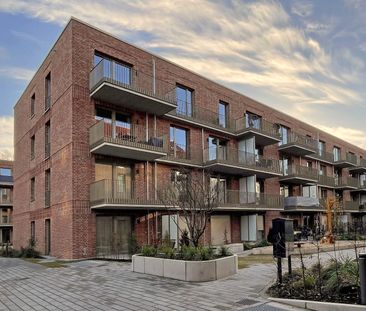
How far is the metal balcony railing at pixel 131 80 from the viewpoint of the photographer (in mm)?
19438

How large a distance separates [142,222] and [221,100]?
11680 mm

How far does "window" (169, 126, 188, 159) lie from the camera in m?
24.7

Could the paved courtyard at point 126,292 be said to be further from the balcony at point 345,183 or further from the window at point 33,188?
the balcony at point 345,183

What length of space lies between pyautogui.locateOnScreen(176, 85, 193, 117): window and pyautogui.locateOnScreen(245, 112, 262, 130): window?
524 centimetres

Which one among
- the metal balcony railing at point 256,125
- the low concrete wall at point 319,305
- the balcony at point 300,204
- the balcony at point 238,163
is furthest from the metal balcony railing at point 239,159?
the low concrete wall at point 319,305

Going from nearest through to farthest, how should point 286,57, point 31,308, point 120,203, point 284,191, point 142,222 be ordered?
point 31,308, point 286,57, point 120,203, point 142,222, point 284,191

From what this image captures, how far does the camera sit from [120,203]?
1877 centimetres

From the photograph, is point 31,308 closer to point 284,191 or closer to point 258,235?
point 258,235

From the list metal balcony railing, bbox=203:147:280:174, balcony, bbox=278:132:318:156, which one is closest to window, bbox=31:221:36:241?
metal balcony railing, bbox=203:147:280:174

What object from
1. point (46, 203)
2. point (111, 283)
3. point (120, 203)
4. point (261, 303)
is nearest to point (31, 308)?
point (111, 283)

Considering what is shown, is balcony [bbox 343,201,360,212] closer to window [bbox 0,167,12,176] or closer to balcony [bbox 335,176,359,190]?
balcony [bbox 335,176,359,190]

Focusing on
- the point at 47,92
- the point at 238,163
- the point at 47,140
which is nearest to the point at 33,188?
the point at 47,140

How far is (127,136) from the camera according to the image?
2078cm

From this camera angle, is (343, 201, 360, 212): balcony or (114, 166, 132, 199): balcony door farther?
(343, 201, 360, 212): balcony
